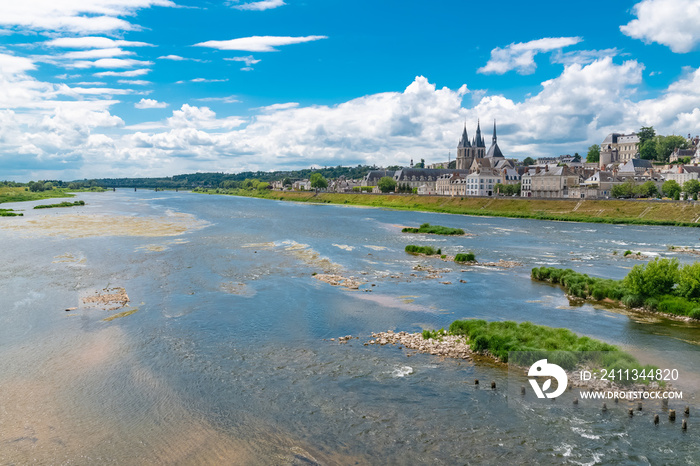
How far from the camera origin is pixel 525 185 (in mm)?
123312

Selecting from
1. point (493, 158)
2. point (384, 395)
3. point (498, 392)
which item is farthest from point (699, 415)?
point (493, 158)

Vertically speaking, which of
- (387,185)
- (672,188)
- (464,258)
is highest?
(387,185)

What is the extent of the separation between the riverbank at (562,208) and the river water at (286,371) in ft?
124

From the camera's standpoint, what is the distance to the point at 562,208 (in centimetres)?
8694

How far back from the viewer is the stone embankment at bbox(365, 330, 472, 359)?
1952 cm

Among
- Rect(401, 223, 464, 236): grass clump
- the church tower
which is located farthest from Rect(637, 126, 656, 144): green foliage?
Rect(401, 223, 464, 236): grass clump

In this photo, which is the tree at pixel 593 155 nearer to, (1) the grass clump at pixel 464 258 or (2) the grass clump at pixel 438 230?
(2) the grass clump at pixel 438 230

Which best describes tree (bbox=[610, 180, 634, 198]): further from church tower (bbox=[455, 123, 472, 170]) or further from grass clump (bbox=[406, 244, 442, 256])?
church tower (bbox=[455, 123, 472, 170])

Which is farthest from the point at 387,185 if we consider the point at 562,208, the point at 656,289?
the point at 656,289

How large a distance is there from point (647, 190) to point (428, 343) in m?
93.8

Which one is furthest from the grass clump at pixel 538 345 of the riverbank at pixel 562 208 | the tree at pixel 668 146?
the tree at pixel 668 146

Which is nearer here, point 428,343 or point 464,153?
→ point 428,343

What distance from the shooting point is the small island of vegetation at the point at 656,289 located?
81.0 ft

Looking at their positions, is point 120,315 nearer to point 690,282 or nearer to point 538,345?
point 538,345
